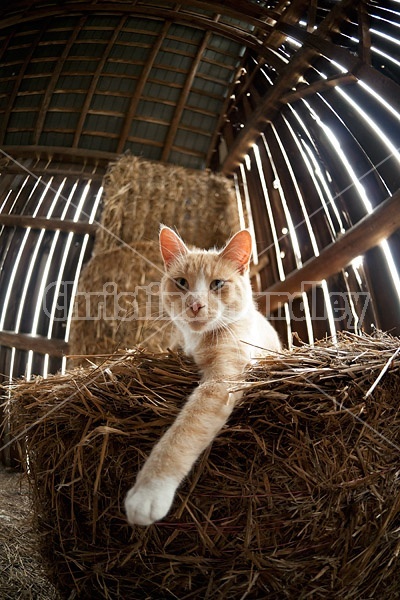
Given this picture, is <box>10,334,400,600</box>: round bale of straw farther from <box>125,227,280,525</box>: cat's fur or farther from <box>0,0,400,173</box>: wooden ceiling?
<box>0,0,400,173</box>: wooden ceiling

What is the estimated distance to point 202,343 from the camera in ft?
4.31

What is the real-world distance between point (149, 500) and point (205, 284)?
81 centimetres

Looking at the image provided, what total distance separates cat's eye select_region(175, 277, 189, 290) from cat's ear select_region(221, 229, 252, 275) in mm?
185

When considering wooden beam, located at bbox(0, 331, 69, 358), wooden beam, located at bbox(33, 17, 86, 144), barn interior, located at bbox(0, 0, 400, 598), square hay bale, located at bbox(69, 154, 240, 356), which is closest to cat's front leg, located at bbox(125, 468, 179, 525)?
barn interior, located at bbox(0, 0, 400, 598)

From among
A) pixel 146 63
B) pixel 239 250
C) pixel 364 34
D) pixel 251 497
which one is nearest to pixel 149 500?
pixel 251 497

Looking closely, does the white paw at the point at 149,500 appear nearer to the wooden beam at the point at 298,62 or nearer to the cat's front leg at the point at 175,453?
the cat's front leg at the point at 175,453

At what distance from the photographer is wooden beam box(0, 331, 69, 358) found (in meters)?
1.21

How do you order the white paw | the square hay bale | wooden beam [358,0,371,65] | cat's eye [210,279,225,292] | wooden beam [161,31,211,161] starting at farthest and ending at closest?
the square hay bale, cat's eye [210,279,225,292], wooden beam [161,31,211,161], wooden beam [358,0,371,65], the white paw

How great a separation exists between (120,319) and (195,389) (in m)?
1.25

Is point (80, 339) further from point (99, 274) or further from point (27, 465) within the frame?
point (27, 465)

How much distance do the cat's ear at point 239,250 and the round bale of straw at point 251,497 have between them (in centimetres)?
62

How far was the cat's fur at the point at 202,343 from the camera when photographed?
81 cm

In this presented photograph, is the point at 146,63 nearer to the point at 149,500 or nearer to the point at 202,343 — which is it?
the point at 202,343

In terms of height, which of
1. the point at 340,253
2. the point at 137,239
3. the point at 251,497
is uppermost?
the point at 137,239
